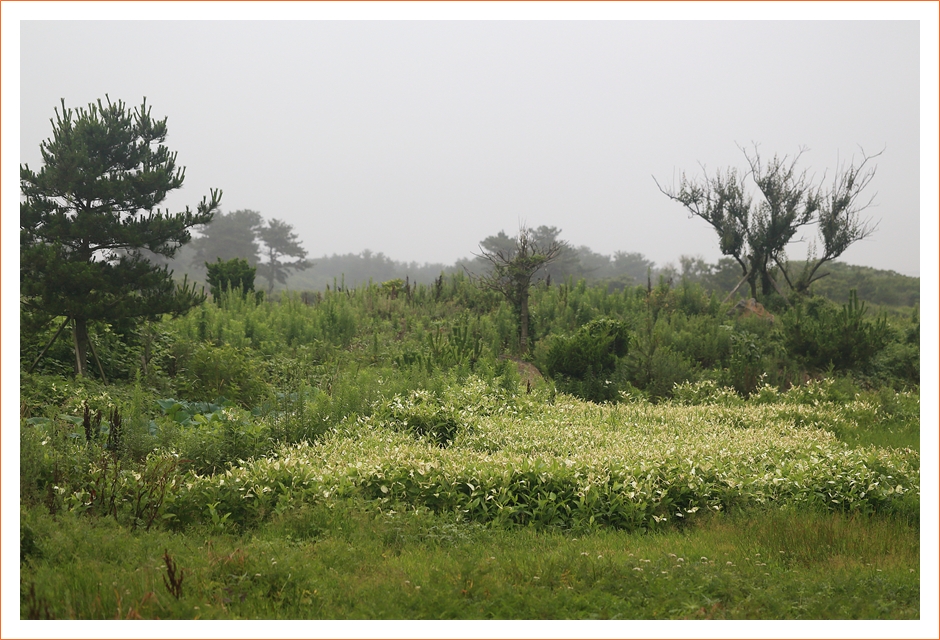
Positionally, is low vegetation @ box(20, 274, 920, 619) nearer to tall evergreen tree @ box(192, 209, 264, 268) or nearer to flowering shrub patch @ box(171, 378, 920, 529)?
flowering shrub patch @ box(171, 378, 920, 529)

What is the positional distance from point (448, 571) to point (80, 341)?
6847 millimetres

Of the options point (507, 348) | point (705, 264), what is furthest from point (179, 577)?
point (705, 264)

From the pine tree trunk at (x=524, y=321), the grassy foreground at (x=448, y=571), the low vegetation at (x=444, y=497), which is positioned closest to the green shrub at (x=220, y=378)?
the low vegetation at (x=444, y=497)

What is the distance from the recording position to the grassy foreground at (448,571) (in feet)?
10.1

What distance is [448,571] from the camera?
343cm

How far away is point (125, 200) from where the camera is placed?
326 inches

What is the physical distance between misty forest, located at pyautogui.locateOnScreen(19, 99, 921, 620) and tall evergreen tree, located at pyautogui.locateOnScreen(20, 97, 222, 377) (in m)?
0.03

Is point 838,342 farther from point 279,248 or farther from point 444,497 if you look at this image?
point 279,248

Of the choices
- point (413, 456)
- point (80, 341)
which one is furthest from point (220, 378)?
point (413, 456)

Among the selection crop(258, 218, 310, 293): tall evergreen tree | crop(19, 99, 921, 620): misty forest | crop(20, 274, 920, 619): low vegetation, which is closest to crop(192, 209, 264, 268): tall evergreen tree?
crop(258, 218, 310, 293): tall evergreen tree

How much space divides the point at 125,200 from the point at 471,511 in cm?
646

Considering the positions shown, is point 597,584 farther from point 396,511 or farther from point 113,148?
point 113,148

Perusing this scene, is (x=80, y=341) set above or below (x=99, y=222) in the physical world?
below

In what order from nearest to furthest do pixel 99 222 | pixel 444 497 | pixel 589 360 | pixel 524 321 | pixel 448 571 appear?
pixel 448 571 < pixel 444 497 < pixel 99 222 < pixel 589 360 < pixel 524 321
